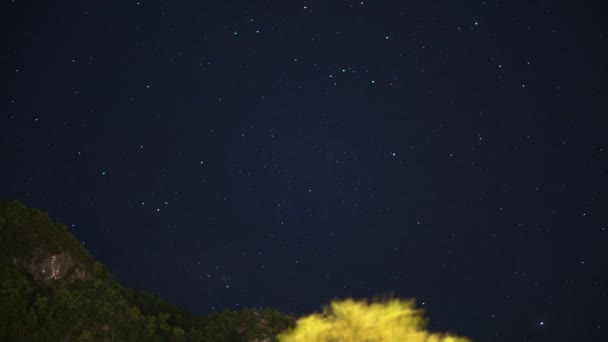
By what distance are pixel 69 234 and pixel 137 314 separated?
2206mm

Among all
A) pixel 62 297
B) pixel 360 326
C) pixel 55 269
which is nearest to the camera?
pixel 62 297

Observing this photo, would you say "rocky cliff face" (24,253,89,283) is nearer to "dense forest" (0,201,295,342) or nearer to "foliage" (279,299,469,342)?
"dense forest" (0,201,295,342)

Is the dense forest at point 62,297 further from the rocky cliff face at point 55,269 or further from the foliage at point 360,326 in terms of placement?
the foliage at point 360,326

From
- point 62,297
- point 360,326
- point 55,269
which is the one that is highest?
point 360,326

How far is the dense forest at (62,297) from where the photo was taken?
7762 millimetres

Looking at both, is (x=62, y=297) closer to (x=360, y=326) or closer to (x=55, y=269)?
(x=55, y=269)

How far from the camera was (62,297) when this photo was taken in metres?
8.20

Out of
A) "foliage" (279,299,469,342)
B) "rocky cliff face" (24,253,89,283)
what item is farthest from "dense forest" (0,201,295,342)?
"foliage" (279,299,469,342)

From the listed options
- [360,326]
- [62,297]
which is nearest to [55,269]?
[62,297]

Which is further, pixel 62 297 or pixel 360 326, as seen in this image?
pixel 360 326

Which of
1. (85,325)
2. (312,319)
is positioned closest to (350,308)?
(312,319)

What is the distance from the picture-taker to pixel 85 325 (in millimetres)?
8219

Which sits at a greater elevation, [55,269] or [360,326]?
[360,326]

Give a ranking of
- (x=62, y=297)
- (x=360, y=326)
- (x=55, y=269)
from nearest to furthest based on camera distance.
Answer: (x=62, y=297) < (x=55, y=269) < (x=360, y=326)
